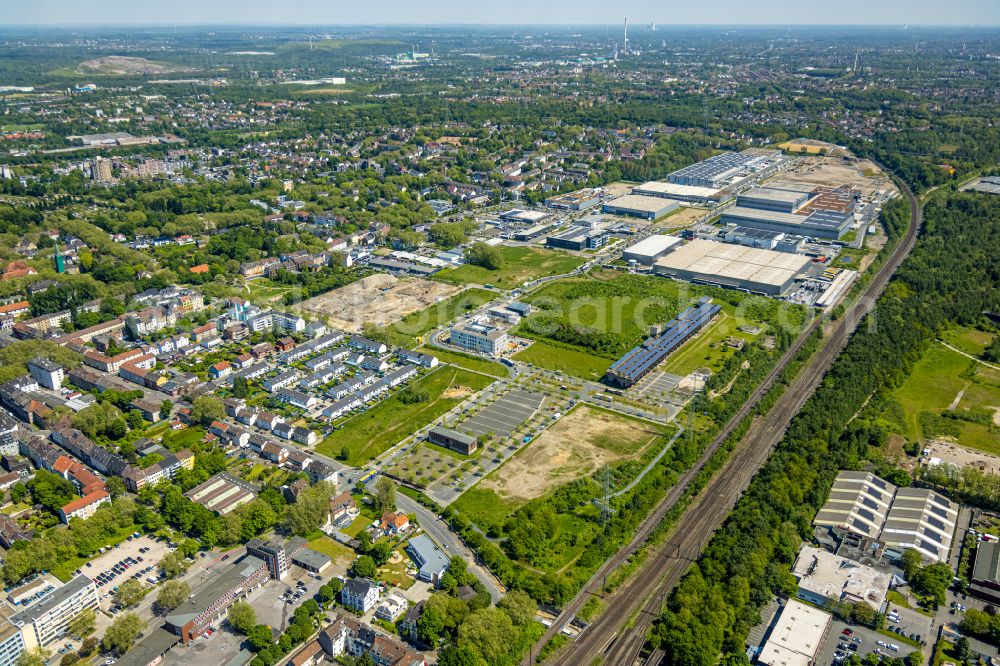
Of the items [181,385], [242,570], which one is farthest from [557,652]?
[181,385]

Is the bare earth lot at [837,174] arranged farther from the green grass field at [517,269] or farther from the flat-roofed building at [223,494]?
the flat-roofed building at [223,494]

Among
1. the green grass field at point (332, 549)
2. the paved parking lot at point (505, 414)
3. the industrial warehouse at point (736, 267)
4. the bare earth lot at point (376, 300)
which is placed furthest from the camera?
the industrial warehouse at point (736, 267)

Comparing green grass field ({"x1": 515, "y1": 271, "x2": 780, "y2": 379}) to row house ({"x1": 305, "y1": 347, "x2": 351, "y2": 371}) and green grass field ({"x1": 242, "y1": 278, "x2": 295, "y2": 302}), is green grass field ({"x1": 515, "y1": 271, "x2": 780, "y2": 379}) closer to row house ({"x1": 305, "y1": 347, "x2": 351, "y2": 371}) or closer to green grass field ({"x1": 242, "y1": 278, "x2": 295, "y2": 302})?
row house ({"x1": 305, "y1": 347, "x2": 351, "y2": 371})

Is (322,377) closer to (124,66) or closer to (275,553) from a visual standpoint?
(275,553)

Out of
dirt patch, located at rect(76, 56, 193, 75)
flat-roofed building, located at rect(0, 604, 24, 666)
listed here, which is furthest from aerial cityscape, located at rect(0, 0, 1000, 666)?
dirt patch, located at rect(76, 56, 193, 75)

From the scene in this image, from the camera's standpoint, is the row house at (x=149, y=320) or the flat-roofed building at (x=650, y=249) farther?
the flat-roofed building at (x=650, y=249)

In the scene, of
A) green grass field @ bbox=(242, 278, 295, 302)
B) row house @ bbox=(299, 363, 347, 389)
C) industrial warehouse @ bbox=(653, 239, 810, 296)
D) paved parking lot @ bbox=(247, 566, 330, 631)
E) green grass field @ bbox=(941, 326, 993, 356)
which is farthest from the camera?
industrial warehouse @ bbox=(653, 239, 810, 296)

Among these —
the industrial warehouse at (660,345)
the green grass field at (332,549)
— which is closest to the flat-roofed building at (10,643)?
the green grass field at (332,549)
